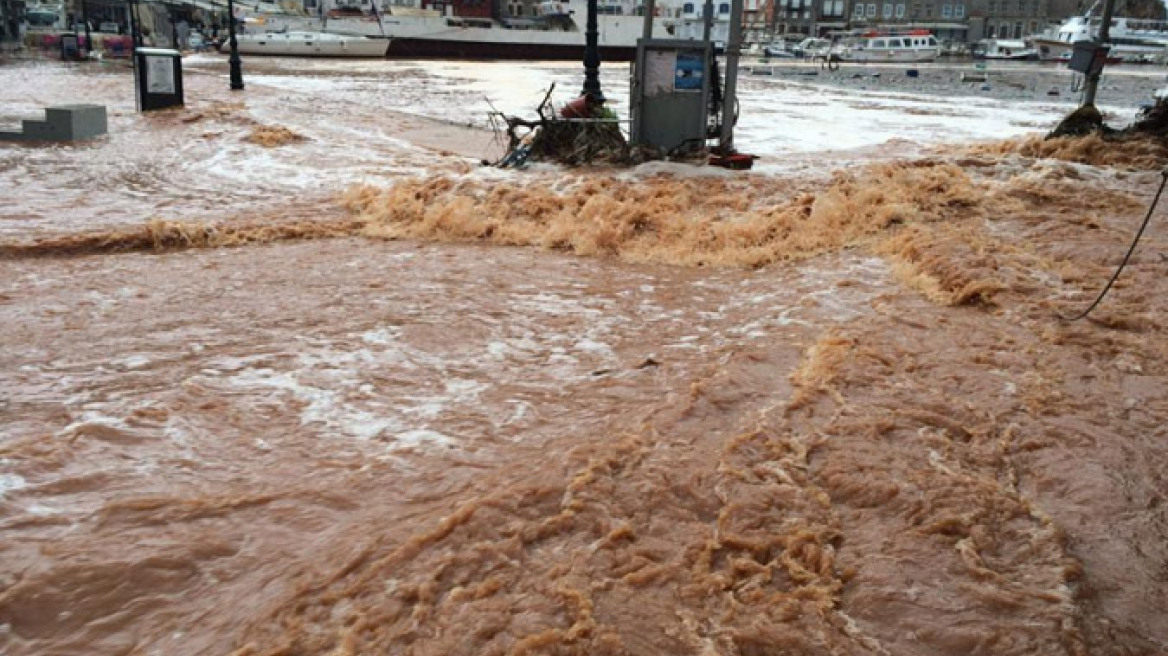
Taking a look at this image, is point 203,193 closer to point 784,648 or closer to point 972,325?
point 972,325

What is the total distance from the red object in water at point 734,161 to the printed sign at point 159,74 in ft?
48.9

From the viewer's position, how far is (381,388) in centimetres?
578

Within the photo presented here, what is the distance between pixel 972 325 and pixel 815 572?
4090 millimetres

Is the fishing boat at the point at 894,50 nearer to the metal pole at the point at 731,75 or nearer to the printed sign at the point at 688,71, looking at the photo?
the printed sign at the point at 688,71

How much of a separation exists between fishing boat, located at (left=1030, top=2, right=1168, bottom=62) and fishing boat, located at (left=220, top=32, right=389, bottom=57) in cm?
5669

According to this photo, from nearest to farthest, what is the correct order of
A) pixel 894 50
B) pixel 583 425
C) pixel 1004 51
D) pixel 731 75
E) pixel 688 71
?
pixel 583 425 → pixel 731 75 → pixel 688 71 → pixel 894 50 → pixel 1004 51

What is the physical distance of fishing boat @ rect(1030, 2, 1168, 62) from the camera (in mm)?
77500

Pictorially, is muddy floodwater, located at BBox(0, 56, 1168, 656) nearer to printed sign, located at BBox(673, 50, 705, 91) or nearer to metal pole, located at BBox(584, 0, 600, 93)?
printed sign, located at BBox(673, 50, 705, 91)

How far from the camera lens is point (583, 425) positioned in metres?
5.23

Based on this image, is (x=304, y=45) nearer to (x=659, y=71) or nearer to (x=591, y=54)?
(x=591, y=54)

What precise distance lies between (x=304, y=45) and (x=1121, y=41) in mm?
76581

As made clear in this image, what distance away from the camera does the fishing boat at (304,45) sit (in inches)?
2153

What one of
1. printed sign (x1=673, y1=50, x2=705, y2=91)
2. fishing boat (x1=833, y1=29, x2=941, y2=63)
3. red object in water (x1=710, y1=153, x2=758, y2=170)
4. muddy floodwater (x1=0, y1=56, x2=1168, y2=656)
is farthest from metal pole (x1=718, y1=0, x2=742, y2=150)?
fishing boat (x1=833, y1=29, x2=941, y2=63)

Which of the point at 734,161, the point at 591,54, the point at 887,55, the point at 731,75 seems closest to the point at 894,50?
the point at 887,55
